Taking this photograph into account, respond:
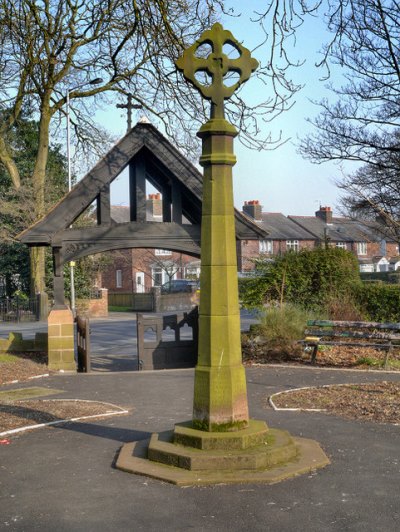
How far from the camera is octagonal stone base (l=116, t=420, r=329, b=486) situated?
6.66m

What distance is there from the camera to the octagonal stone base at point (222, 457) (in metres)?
6.66

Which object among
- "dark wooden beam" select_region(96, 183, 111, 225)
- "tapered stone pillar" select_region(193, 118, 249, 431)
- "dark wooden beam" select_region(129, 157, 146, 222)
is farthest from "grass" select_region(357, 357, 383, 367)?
"tapered stone pillar" select_region(193, 118, 249, 431)

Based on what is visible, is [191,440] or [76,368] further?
[76,368]

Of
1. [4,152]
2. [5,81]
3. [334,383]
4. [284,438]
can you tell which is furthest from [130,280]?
[284,438]

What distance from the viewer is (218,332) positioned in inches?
291

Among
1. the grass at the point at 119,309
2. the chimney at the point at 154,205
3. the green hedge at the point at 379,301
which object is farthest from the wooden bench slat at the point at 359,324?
the chimney at the point at 154,205

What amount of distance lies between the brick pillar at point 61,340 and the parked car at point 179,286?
114 feet

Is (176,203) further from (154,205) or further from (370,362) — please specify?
(154,205)

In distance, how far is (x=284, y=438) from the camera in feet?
24.6

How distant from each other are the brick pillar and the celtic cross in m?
9.21

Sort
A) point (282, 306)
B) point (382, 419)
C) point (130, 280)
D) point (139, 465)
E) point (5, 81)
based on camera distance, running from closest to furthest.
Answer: point (139, 465), point (382, 419), point (282, 306), point (5, 81), point (130, 280)

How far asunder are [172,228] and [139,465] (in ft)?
29.7

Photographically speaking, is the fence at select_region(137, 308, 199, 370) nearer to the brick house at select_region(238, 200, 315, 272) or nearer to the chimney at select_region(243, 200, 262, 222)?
the brick house at select_region(238, 200, 315, 272)

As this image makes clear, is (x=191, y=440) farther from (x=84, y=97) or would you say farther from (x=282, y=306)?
(x=84, y=97)
